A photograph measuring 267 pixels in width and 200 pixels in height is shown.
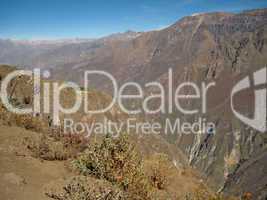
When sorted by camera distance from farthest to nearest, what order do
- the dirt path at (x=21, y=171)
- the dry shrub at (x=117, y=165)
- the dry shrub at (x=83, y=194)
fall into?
1. the dry shrub at (x=117, y=165)
2. the dirt path at (x=21, y=171)
3. the dry shrub at (x=83, y=194)

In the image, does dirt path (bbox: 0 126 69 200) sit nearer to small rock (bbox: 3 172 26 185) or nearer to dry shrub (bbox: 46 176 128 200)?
small rock (bbox: 3 172 26 185)

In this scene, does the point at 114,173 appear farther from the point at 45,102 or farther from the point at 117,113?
the point at 117,113

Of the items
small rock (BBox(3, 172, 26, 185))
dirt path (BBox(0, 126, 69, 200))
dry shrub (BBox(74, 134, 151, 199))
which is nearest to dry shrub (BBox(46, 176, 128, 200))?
dirt path (BBox(0, 126, 69, 200))

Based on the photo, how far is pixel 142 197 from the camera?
26.0ft

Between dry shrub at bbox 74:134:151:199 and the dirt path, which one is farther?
dry shrub at bbox 74:134:151:199

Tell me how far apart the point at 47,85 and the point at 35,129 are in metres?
17.3

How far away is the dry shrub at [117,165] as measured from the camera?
8.15 meters

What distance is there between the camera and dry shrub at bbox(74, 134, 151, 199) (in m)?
8.15

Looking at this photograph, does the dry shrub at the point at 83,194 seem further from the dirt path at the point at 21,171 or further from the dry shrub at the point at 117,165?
the dry shrub at the point at 117,165

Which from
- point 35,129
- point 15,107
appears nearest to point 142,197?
point 35,129

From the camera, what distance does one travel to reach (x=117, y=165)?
349 inches

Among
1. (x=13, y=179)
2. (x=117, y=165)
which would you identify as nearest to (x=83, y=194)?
(x=13, y=179)

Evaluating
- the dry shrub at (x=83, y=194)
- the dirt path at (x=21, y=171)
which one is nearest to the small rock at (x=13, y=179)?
the dirt path at (x=21, y=171)

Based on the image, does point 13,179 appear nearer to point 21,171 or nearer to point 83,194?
point 21,171
